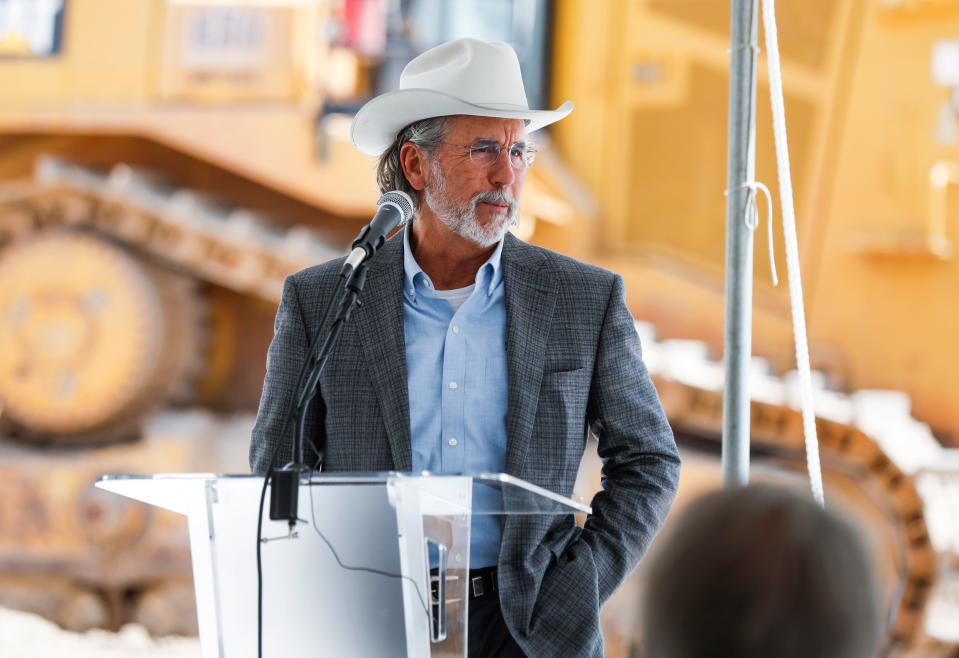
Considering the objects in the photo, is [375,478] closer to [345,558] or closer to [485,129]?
[345,558]

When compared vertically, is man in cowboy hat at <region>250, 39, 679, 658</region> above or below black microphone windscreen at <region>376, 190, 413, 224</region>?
below

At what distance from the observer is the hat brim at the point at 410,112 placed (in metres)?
2.06

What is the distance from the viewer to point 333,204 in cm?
690

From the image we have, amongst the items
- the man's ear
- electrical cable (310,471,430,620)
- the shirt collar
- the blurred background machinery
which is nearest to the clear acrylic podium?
electrical cable (310,471,430,620)

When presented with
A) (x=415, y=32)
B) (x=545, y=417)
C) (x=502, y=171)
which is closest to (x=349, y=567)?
(x=545, y=417)

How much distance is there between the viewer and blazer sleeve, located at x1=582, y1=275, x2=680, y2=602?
192 cm

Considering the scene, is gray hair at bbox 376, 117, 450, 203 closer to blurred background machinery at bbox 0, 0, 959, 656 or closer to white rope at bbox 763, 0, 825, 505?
white rope at bbox 763, 0, 825, 505

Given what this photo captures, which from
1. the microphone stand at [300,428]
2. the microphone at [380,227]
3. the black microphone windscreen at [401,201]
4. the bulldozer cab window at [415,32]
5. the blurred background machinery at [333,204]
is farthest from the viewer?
the bulldozer cab window at [415,32]

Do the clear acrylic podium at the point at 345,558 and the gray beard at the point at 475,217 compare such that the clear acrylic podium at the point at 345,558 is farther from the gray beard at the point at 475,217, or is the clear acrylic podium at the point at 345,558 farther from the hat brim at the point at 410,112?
the hat brim at the point at 410,112

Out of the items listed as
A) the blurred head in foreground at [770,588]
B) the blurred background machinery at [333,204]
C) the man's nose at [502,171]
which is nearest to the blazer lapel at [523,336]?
the man's nose at [502,171]

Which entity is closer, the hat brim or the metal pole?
the hat brim

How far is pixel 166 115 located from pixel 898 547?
4.23m

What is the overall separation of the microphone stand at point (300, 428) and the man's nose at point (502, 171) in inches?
17.6

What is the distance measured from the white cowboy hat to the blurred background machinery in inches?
162
